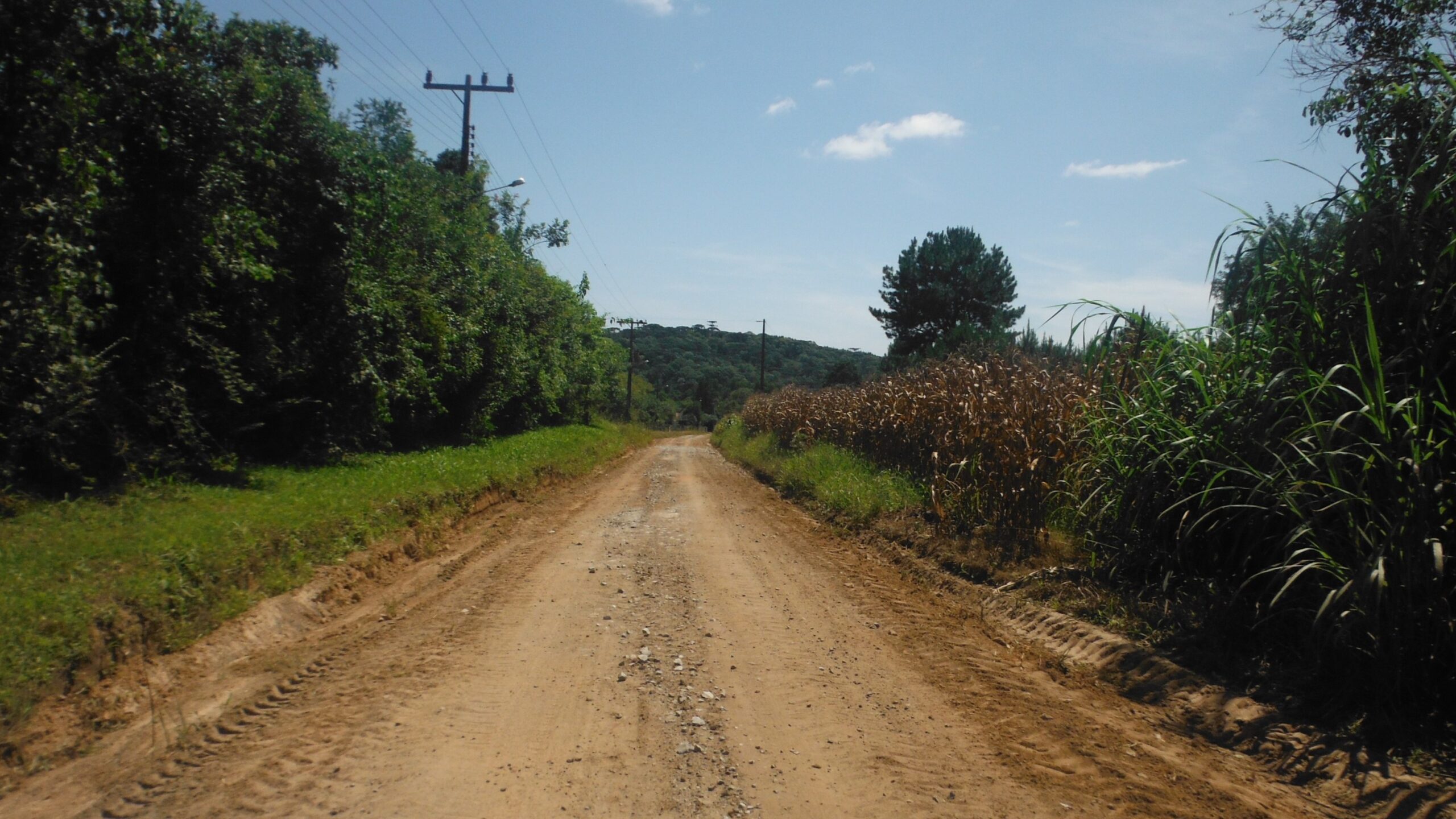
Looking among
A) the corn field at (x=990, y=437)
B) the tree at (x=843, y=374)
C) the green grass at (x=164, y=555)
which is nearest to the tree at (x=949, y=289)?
the tree at (x=843, y=374)

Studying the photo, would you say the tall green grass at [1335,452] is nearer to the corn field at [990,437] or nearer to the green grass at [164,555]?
the corn field at [990,437]

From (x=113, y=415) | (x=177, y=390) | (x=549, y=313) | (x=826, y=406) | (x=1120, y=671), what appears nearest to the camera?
(x=1120, y=671)

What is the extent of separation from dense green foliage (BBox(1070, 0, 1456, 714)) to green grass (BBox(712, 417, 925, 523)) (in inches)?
204

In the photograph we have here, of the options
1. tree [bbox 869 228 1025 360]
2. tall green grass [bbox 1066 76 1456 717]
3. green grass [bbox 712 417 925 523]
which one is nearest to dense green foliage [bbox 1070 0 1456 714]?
tall green grass [bbox 1066 76 1456 717]

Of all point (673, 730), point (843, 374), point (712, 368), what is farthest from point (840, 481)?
point (712, 368)

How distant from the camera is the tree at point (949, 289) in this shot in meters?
40.3

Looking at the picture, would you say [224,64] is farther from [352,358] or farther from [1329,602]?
[1329,602]

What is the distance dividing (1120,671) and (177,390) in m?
10.4

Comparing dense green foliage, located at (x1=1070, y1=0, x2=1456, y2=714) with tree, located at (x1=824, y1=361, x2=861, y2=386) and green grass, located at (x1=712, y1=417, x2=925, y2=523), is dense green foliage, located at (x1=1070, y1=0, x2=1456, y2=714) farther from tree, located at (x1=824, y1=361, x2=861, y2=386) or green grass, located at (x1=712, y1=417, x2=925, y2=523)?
tree, located at (x1=824, y1=361, x2=861, y2=386)

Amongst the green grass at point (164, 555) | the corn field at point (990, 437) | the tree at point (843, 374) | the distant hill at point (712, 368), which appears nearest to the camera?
the green grass at point (164, 555)

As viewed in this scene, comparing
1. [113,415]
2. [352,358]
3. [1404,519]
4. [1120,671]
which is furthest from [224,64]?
[1404,519]

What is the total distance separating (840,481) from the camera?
15.0 meters

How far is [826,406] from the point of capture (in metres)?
22.0

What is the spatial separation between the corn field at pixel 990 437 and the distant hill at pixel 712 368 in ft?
122
